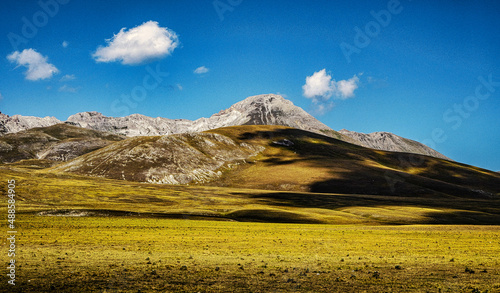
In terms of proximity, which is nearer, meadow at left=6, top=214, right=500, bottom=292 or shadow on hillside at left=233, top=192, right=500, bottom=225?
meadow at left=6, top=214, right=500, bottom=292

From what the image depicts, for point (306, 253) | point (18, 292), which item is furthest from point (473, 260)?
point (18, 292)

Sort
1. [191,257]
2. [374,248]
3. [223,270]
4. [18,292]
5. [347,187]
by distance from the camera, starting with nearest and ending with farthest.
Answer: [18,292] → [223,270] → [191,257] → [374,248] → [347,187]

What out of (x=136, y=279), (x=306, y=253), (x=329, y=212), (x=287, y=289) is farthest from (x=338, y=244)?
(x=329, y=212)

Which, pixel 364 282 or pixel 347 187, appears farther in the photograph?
pixel 347 187

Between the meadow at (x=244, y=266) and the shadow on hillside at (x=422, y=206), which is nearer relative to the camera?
the meadow at (x=244, y=266)

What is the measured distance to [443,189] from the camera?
199m

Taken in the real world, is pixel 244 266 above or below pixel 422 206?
above

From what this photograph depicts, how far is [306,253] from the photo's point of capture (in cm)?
3678

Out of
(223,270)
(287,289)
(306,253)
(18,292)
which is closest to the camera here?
(18,292)

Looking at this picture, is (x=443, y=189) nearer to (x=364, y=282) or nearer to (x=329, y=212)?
(x=329, y=212)

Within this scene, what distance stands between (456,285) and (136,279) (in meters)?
20.1

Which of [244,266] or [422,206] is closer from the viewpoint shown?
[244,266]

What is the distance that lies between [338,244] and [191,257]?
2088cm

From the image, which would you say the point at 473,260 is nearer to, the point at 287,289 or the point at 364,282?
the point at 364,282
